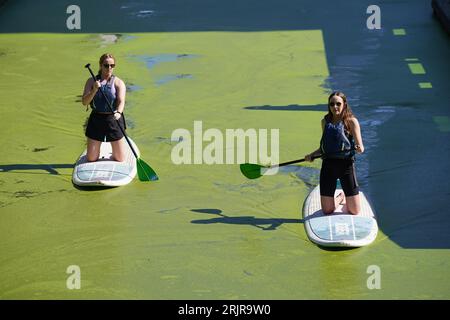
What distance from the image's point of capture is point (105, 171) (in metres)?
10.9

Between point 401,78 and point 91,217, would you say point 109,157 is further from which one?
point 401,78

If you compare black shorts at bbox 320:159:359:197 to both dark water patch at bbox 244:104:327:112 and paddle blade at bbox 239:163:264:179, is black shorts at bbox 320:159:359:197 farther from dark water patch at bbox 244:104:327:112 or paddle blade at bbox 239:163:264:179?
dark water patch at bbox 244:104:327:112

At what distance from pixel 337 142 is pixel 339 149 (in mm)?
76

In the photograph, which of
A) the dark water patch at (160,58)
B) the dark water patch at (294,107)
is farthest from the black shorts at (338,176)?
the dark water patch at (160,58)

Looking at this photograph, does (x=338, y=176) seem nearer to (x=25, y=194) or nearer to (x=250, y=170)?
(x=250, y=170)

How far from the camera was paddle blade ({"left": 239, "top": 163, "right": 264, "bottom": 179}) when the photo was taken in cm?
1034

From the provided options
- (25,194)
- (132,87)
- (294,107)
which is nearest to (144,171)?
(25,194)

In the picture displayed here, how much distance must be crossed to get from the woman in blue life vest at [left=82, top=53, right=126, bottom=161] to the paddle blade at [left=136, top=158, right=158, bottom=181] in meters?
0.46

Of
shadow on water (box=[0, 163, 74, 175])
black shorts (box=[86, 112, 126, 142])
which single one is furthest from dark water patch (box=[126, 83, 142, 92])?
black shorts (box=[86, 112, 126, 142])

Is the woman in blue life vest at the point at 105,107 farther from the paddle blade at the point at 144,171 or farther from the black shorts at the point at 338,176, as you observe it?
the black shorts at the point at 338,176

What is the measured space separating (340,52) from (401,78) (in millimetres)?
1593

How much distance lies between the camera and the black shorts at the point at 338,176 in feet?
30.9

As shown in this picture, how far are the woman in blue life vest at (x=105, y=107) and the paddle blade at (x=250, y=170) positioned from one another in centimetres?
157

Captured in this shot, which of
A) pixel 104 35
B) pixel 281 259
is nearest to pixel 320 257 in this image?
pixel 281 259
